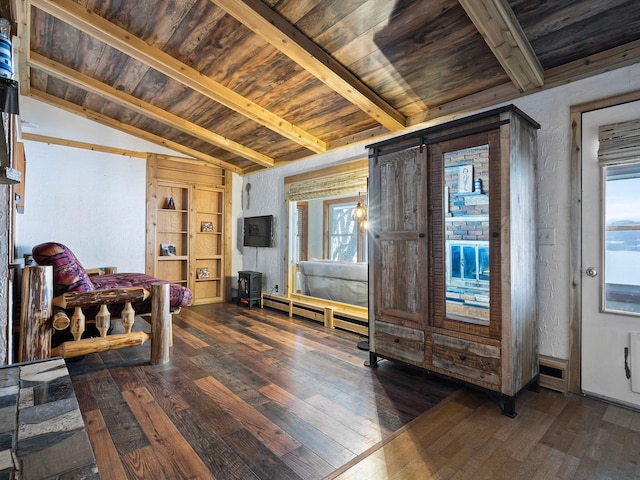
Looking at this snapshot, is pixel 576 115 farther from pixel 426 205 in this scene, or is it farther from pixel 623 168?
pixel 426 205

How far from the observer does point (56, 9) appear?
105 inches

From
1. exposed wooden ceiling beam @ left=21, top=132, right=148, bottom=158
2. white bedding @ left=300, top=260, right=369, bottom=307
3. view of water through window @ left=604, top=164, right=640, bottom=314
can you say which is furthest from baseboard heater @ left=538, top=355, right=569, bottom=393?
exposed wooden ceiling beam @ left=21, top=132, right=148, bottom=158

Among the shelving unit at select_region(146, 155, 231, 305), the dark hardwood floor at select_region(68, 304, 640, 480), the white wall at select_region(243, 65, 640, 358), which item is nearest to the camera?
the dark hardwood floor at select_region(68, 304, 640, 480)

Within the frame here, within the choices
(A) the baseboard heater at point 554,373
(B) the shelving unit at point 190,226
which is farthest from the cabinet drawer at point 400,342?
(B) the shelving unit at point 190,226

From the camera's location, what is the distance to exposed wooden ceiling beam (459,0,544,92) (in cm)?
196

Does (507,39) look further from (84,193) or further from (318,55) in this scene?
(84,193)

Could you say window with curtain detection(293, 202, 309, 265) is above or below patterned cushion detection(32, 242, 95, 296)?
above

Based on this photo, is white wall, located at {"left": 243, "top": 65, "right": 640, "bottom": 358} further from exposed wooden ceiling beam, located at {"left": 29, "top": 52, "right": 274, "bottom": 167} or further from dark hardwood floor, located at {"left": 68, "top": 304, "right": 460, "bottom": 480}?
→ exposed wooden ceiling beam, located at {"left": 29, "top": 52, "right": 274, "bottom": 167}

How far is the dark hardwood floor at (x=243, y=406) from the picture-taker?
1657mm

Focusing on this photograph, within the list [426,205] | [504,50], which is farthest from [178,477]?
[504,50]

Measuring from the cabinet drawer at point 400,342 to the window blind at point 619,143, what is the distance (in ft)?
5.86

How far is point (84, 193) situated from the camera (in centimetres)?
478

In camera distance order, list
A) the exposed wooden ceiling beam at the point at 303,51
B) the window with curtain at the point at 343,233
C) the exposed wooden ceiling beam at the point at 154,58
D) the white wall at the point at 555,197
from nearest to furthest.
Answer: the exposed wooden ceiling beam at the point at 303,51
the white wall at the point at 555,197
the exposed wooden ceiling beam at the point at 154,58
the window with curtain at the point at 343,233

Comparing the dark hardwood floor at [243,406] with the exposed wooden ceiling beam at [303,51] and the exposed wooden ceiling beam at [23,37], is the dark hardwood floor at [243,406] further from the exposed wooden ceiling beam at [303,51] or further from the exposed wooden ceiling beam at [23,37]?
the exposed wooden ceiling beam at [23,37]
